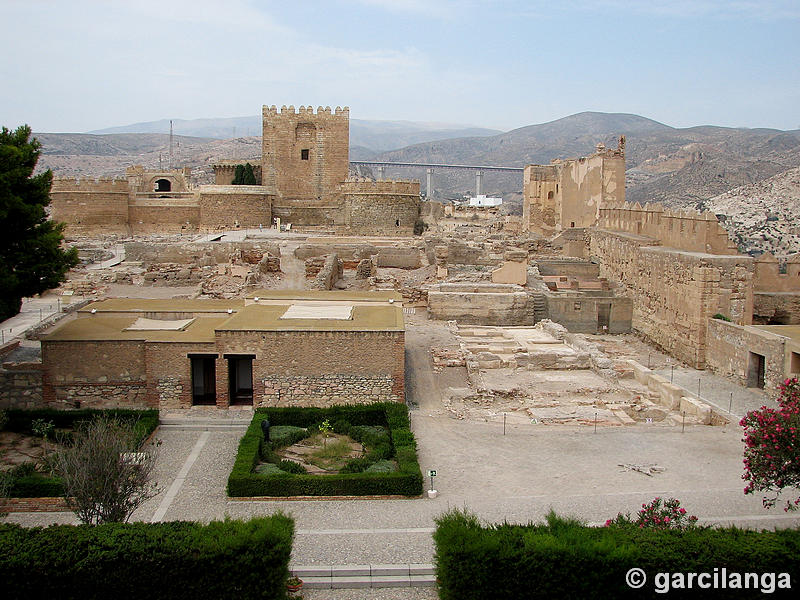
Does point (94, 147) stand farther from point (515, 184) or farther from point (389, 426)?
point (389, 426)

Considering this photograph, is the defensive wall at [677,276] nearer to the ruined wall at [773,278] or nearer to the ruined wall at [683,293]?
the ruined wall at [683,293]

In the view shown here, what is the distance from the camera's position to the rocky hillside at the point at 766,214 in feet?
129

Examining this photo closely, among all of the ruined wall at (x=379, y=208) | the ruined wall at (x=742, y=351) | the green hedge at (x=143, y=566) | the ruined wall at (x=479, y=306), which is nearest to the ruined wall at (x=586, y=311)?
the ruined wall at (x=479, y=306)

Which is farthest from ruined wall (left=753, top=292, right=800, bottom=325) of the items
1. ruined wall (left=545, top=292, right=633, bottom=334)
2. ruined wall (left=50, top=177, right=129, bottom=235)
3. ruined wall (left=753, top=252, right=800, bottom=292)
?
ruined wall (left=50, top=177, right=129, bottom=235)

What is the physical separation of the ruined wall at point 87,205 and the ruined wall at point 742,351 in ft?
94.4

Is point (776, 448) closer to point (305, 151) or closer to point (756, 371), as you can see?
point (756, 371)

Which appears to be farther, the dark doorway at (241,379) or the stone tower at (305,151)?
the stone tower at (305,151)

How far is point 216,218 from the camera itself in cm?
3753

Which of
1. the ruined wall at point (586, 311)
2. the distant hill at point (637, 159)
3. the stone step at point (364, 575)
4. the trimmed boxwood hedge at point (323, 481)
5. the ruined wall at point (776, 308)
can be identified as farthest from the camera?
the distant hill at point (637, 159)

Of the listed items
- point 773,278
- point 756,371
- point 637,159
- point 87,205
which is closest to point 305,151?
point 87,205

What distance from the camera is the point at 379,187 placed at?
38.2 metres

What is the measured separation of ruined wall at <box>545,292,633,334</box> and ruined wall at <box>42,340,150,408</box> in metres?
14.2

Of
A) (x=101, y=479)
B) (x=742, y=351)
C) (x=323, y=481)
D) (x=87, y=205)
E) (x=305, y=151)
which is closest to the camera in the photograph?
(x=101, y=479)

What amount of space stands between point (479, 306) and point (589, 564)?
15875 millimetres
